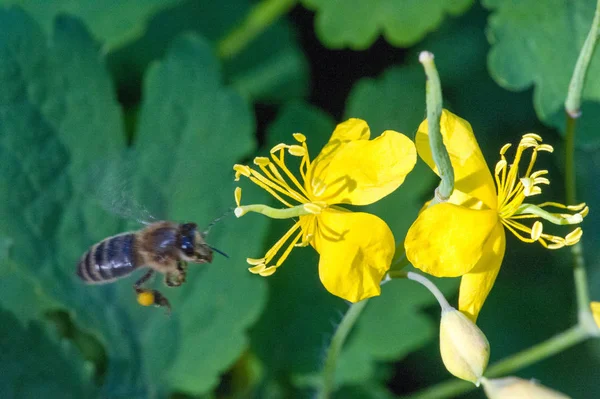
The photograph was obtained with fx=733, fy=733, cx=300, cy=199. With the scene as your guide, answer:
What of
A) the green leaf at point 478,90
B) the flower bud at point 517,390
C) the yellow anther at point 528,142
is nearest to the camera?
the flower bud at point 517,390

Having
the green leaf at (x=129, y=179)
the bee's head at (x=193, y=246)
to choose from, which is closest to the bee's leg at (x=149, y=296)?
the bee's head at (x=193, y=246)

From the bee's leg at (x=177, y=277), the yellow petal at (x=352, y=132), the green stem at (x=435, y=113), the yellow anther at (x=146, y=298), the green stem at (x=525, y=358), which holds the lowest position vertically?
the green stem at (x=525, y=358)

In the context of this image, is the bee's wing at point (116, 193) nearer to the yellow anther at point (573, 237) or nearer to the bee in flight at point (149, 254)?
the bee in flight at point (149, 254)

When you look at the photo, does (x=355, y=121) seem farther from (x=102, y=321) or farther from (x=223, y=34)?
(x=223, y=34)

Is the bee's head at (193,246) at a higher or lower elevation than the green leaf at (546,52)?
higher

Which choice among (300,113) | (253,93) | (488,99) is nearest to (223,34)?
(253,93)

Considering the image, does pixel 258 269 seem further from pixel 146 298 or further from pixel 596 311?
pixel 596 311
